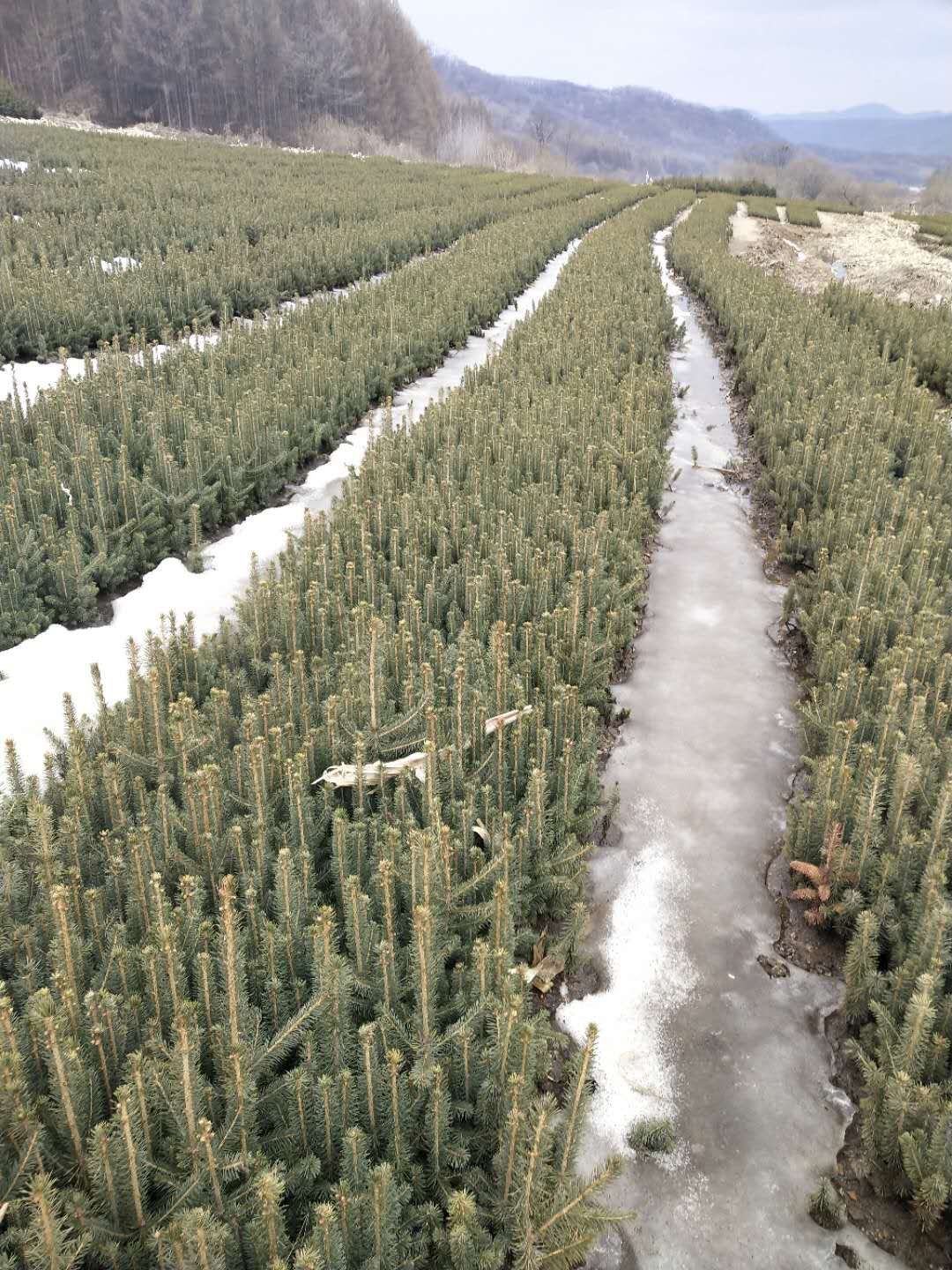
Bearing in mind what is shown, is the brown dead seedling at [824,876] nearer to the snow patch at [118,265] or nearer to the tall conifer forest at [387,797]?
the tall conifer forest at [387,797]

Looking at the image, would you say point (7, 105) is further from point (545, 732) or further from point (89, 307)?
point (545, 732)

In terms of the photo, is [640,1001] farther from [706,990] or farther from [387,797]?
[387,797]

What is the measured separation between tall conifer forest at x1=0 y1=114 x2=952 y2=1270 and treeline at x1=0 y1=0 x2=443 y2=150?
6140 centimetres

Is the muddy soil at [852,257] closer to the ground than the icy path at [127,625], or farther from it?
farther from it

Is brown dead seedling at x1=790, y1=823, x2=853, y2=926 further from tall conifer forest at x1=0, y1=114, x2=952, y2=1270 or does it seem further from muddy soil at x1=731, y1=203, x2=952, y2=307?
muddy soil at x1=731, y1=203, x2=952, y2=307

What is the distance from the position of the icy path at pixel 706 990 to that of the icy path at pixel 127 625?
7.77ft

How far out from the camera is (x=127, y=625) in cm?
495

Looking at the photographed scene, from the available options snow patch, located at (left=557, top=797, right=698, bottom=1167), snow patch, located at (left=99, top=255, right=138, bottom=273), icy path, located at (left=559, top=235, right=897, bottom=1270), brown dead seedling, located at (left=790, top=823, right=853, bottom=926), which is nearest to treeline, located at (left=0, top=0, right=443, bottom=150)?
snow patch, located at (left=99, top=255, right=138, bottom=273)

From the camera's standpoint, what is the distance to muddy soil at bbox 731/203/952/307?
57.1 ft

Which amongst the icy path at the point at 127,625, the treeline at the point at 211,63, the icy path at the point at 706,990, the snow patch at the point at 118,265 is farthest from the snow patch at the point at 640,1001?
the treeline at the point at 211,63

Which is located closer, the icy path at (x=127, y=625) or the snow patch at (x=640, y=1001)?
the snow patch at (x=640, y=1001)

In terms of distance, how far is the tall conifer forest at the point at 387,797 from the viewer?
1943 mm

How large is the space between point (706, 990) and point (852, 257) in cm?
2340

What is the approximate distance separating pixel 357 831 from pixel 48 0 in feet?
238
